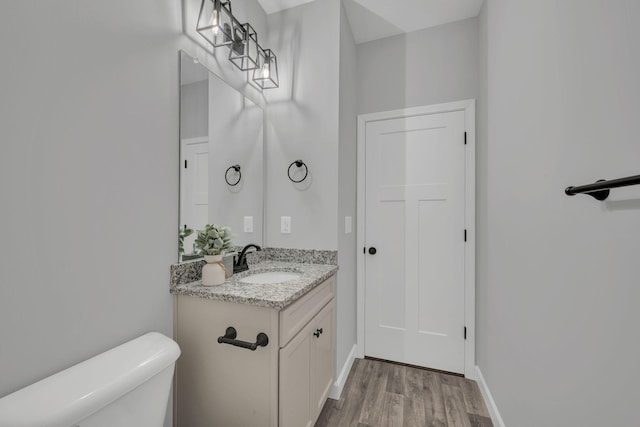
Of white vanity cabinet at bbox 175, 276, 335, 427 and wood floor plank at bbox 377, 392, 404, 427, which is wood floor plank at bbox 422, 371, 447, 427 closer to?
wood floor plank at bbox 377, 392, 404, 427

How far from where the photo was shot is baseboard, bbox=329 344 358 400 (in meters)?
1.80

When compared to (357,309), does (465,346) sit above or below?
below

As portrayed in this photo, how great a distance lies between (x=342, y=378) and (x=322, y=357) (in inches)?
20.6

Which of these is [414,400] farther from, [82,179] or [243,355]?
[82,179]

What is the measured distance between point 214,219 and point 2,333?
899 millimetres

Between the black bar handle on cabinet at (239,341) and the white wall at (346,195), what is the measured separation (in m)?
0.87

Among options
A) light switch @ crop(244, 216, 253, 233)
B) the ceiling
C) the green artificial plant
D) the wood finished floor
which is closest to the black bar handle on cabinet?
the green artificial plant

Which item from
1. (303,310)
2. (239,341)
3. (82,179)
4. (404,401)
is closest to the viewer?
(82,179)

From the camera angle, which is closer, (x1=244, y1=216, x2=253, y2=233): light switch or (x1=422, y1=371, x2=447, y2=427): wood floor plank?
(x1=422, y1=371, x2=447, y2=427): wood floor plank

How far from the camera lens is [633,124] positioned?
2.13 feet

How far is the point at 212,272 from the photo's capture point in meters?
1.28

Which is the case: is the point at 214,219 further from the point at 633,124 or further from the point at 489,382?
the point at 489,382

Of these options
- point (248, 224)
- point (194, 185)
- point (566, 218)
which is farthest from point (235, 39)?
point (566, 218)

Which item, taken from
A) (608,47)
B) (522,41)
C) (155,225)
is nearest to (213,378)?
(155,225)
